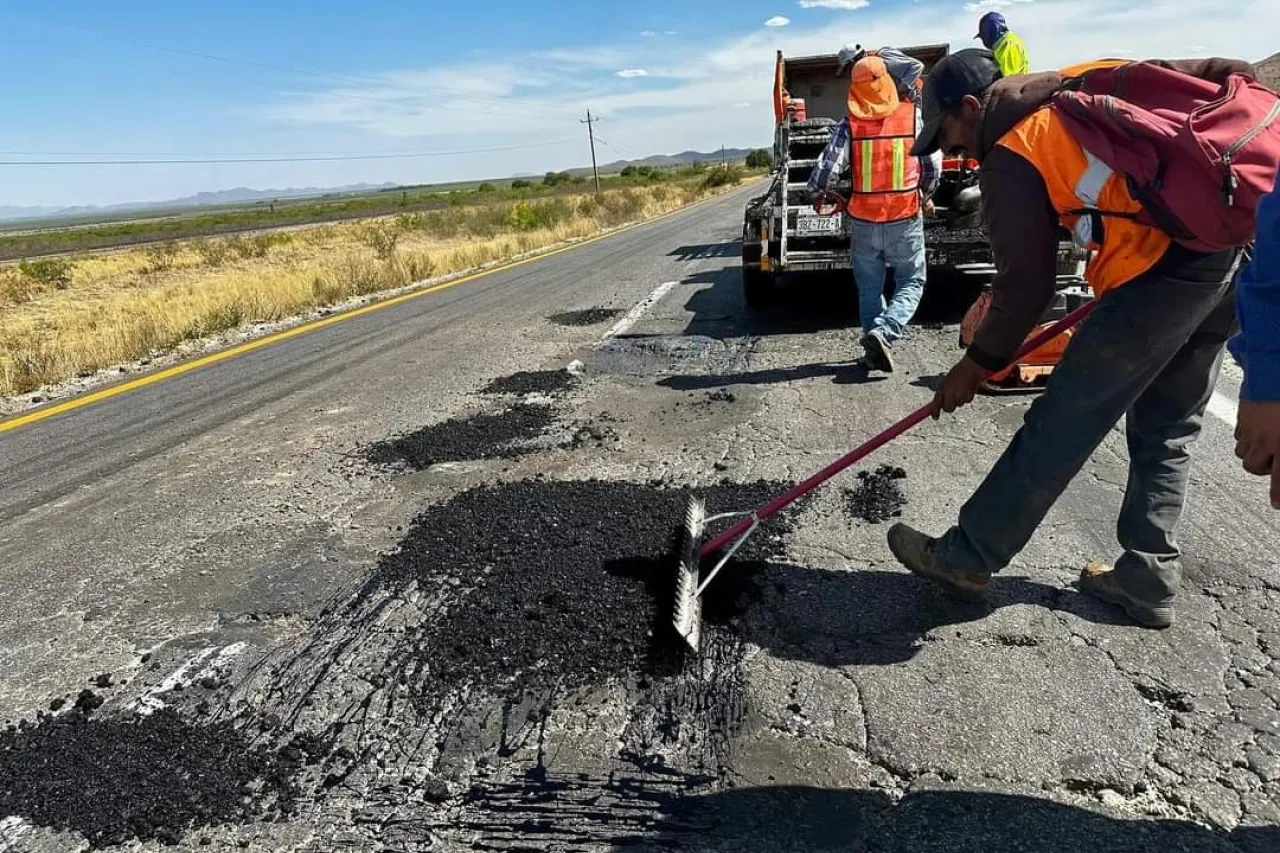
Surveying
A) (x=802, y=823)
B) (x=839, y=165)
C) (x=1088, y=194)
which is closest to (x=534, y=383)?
(x=839, y=165)

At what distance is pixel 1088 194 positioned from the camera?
86.8 inches

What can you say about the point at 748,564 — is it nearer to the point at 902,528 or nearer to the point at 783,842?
the point at 902,528

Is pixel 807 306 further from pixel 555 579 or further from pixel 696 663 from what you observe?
pixel 696 663

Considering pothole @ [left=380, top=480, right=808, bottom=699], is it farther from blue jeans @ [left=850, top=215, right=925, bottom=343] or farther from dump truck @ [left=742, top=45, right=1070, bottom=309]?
dump truck @ [left=742, top=45, right=1070, bottom=309]

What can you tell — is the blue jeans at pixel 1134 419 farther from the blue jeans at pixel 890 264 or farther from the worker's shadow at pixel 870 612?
the blue jeans at pixel 890 264

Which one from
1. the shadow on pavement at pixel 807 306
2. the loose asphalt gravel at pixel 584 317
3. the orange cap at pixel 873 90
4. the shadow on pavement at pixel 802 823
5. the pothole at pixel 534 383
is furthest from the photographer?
the loose asphalt gravel at pixel 584 317

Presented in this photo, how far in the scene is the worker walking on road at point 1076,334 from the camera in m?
2.26

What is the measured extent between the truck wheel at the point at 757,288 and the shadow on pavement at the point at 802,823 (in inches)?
270

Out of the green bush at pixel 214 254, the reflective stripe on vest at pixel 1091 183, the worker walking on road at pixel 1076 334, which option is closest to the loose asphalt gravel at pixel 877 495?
the worker walking on road at pixel 1076 334

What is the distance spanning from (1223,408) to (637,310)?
5.80 m

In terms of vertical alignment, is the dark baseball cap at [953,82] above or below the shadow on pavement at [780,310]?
above

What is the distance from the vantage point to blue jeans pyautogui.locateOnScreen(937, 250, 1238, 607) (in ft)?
7.56

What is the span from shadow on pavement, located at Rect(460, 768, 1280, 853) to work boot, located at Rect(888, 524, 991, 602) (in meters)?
0.89

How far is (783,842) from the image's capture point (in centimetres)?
187
